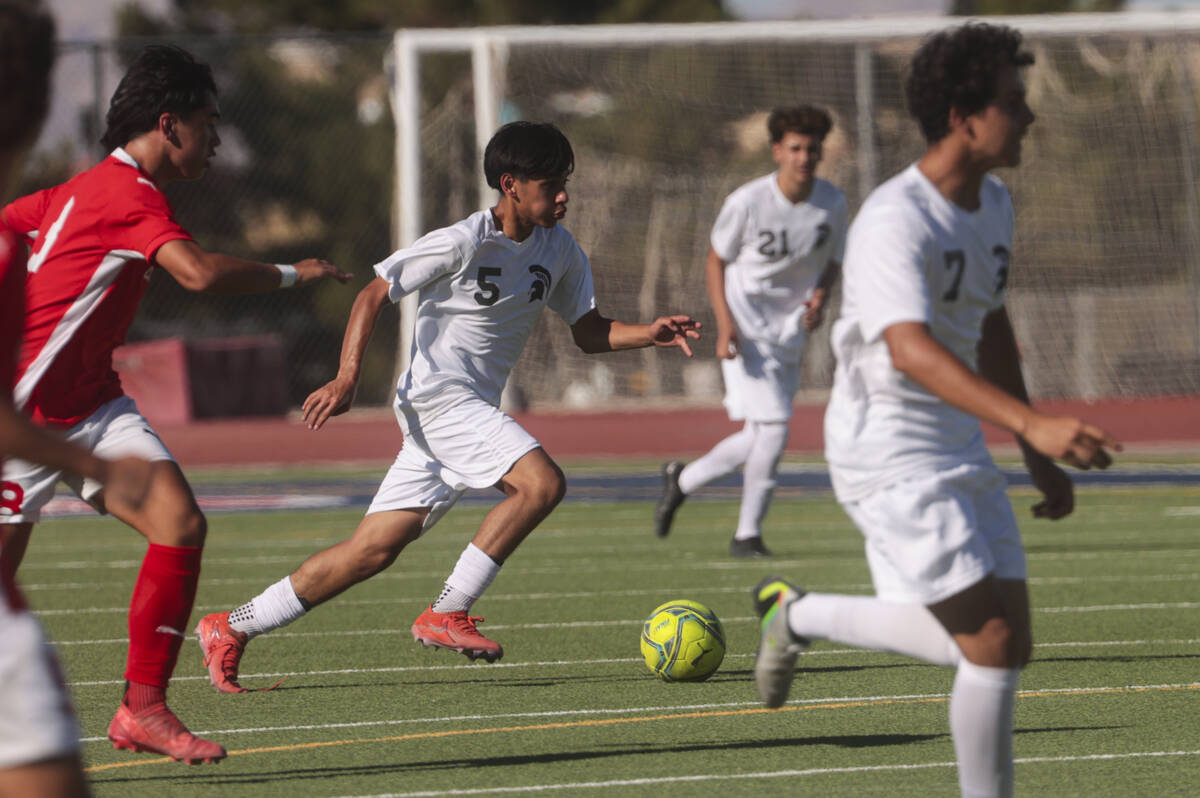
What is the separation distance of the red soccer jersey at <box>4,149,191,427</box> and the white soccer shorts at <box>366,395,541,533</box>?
5.32 ft

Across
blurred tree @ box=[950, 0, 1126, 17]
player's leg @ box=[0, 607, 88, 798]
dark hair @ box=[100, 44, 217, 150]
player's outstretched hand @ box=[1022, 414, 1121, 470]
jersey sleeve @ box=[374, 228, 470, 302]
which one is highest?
dark hair @ box=[100, 44, 217, 150]

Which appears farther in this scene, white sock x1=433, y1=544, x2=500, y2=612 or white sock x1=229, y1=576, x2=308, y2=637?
white sock x1=433, y1=544, x2=500, y2=612

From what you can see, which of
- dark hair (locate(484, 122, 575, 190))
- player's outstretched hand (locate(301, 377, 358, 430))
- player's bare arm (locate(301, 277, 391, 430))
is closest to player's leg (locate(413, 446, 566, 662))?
player's bare arm (locate(301, 277, 391, 430))

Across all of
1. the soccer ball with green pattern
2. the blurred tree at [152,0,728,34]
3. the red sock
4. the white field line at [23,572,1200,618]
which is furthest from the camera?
the blurred tree at [152,0,728,34]

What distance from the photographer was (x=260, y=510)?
14711 mm

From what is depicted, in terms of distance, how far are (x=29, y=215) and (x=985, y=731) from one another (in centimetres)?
326

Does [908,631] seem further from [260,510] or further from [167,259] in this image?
[260,510]

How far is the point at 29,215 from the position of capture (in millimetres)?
5441

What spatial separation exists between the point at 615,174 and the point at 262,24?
19471 millimetres

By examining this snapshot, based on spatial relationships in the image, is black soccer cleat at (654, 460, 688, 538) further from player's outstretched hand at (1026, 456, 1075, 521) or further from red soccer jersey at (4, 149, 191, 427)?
player's outstretched hand at (1026, 456, 1075, 521)

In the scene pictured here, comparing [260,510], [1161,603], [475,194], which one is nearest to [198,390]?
[475,194]

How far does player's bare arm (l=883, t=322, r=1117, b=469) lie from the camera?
12.1 ft

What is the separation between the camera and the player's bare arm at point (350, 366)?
19.6 ft

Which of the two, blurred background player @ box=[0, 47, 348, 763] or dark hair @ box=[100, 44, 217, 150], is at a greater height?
dark hair @ box=[100, 44, 217, 150]
